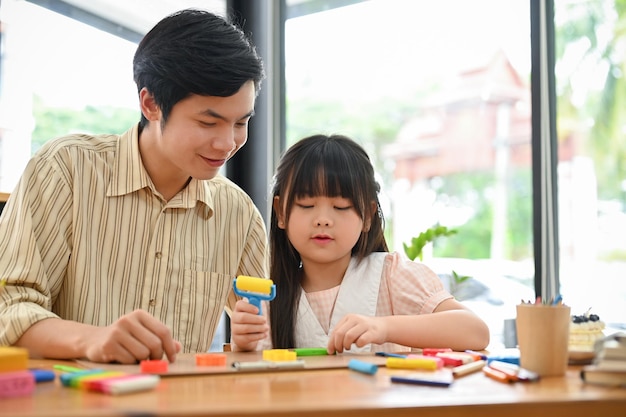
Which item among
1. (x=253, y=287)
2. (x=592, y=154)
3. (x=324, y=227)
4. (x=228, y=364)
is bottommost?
(x=228, y=364)

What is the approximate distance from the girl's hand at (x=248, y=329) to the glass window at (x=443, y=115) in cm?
160

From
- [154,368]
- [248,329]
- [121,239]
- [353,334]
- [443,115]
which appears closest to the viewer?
[154,368]

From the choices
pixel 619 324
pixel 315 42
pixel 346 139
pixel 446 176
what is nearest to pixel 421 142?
pixel 446 176

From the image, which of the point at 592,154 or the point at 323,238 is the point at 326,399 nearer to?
the point at 323,238

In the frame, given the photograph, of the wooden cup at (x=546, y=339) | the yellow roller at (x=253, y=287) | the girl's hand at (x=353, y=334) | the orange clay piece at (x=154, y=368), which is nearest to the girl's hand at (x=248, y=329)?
the yellow roller at (x=253, y=287)

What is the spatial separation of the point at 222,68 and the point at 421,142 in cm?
187

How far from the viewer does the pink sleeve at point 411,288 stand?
160 centimetres

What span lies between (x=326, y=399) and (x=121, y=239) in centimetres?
109

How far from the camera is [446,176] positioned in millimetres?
3258

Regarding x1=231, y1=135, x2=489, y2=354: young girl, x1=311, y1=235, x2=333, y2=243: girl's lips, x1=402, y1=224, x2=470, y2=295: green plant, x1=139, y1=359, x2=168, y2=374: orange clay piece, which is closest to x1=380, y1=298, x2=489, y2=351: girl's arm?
x1=231, y1=135, x2=489, y2=354: young girl

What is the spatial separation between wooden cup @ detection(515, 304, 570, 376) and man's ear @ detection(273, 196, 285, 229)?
2.66ft

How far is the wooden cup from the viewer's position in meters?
1.03

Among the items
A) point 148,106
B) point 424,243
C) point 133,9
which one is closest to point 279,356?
point 148,106

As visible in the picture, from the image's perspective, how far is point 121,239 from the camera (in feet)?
5.70
